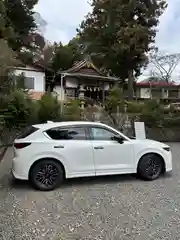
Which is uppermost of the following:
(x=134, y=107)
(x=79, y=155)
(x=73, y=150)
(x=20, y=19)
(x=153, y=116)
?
(x=20, y=19)

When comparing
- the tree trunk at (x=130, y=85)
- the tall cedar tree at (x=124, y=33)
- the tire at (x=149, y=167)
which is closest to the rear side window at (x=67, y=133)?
the tire at (x=149, y=167)

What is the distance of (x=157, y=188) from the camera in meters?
6.31

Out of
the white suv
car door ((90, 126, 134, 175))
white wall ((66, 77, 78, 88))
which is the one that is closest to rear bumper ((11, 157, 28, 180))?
the white suv

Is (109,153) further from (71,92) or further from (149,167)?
(71,92)

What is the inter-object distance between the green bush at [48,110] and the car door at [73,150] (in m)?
7.57

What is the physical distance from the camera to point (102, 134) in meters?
6.89

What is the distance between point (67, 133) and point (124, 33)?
23070 mm

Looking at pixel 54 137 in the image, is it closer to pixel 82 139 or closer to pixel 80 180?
pixel 82 139

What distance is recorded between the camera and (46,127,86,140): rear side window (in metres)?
6.60

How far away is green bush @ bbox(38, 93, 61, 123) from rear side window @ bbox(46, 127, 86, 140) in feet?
24.7

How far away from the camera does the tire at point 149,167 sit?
6984 millimetres

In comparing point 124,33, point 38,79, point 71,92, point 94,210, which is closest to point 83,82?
point 71,92

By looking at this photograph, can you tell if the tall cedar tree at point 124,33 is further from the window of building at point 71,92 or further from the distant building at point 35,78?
the distant building at point 35,78

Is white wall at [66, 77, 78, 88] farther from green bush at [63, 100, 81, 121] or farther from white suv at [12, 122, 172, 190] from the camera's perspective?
white suv at [12, 122, 172, 190]
